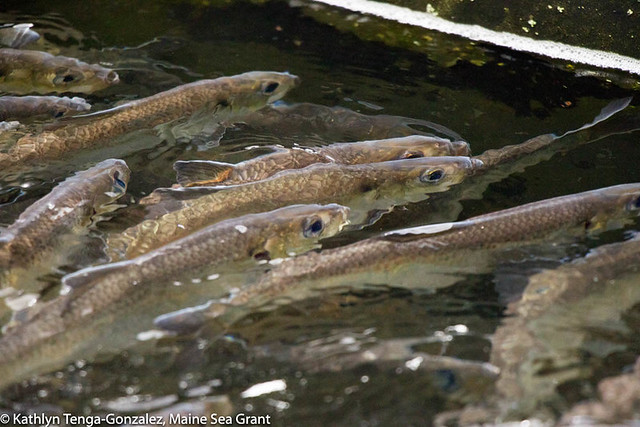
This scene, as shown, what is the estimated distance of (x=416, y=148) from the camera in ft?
17.1

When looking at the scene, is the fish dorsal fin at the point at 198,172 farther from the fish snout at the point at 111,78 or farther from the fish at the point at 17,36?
the fish at the point at 17,36

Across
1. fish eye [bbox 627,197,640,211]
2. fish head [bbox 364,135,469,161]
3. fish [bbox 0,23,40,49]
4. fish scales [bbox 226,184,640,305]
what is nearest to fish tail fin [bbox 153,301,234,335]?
fish scales [bbox 226,184,640,305]

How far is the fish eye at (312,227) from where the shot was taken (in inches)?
168

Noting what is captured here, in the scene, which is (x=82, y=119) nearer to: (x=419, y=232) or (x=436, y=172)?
(x=436, y=172)

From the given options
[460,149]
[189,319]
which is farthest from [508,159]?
[189,319]

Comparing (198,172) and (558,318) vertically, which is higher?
(198,172)

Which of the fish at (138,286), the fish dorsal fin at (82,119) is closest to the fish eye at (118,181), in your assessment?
the fish dorsal fin at (82,119)

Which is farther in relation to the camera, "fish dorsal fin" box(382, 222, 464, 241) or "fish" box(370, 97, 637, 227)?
"fish" box(370, 97, 637, 227)

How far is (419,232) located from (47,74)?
12.0 feet

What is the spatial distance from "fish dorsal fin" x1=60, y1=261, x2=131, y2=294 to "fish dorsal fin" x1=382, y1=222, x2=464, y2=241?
1.35m

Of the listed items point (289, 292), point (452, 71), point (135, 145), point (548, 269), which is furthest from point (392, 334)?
point (452, 71)

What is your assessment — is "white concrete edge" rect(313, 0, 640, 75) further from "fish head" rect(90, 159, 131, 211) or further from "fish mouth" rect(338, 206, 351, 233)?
"fish head" rect(90, 159, 131, 211)

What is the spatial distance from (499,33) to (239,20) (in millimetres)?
2375

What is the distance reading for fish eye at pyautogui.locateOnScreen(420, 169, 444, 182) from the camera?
4.86 m
